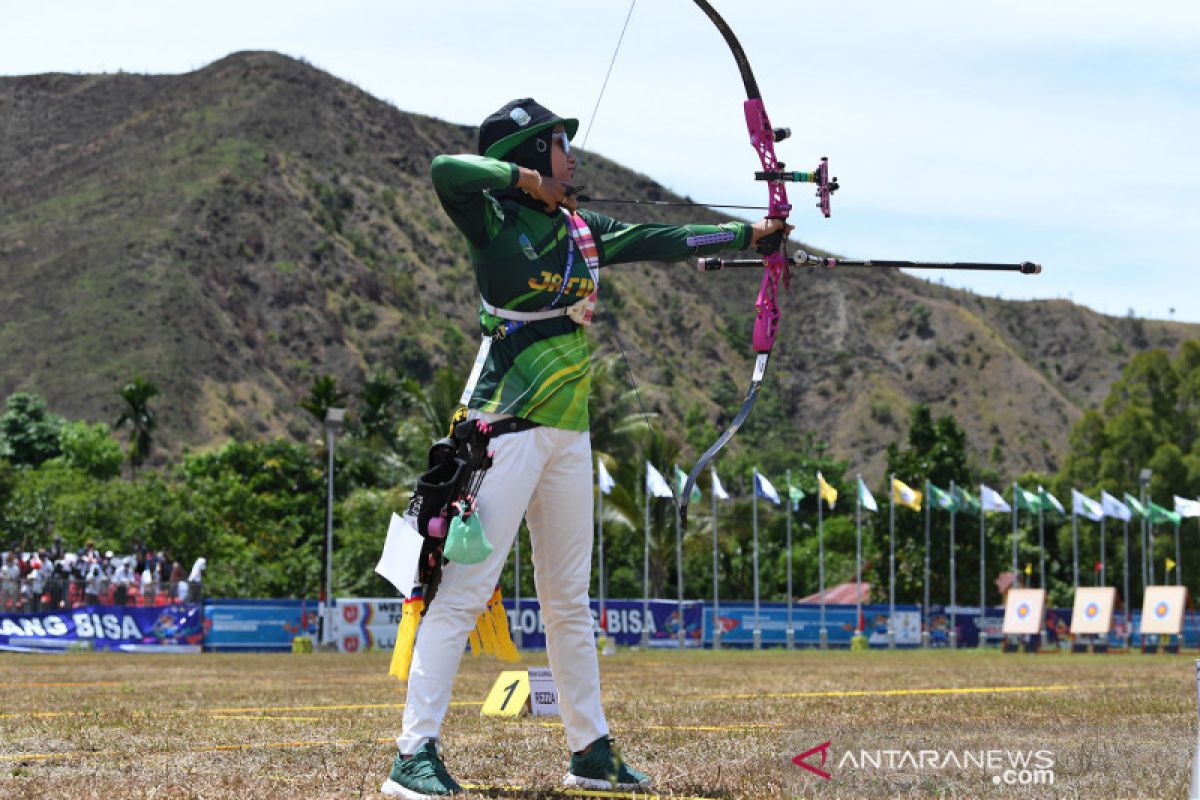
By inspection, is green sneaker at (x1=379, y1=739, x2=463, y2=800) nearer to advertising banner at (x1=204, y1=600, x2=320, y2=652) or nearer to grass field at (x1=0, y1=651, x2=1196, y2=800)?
grass field at (x1=0, y1=651, x2=1196, y2=800)

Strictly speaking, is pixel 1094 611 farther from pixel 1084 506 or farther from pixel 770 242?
pixel 770 242

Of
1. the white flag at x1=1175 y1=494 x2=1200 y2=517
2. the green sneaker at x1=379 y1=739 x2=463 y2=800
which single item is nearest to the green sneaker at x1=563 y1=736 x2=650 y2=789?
the green sneaker at x1=379 y1=739 x2=463 y2=800

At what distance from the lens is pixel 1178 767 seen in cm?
749

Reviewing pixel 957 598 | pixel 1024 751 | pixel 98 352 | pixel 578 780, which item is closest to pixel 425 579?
pixel 578 780

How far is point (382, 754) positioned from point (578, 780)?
1.81 meters

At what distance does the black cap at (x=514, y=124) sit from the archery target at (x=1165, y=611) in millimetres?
42477

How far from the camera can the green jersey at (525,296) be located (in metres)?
7.14

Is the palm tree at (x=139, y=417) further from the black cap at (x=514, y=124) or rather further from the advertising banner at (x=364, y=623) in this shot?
the black cap at (x=514, y=124)

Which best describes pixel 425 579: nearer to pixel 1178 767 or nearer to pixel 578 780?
pixel 578 780

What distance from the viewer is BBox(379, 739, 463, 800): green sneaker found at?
6598 mm

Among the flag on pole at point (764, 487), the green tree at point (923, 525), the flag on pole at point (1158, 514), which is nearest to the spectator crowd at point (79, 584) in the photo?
the flag on pole at point (764, 487)

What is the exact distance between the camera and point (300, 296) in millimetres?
133500

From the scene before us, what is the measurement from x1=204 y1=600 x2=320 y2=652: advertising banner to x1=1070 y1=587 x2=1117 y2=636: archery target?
21411mm

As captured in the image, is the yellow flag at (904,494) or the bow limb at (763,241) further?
the yellow flag at (904,494)
